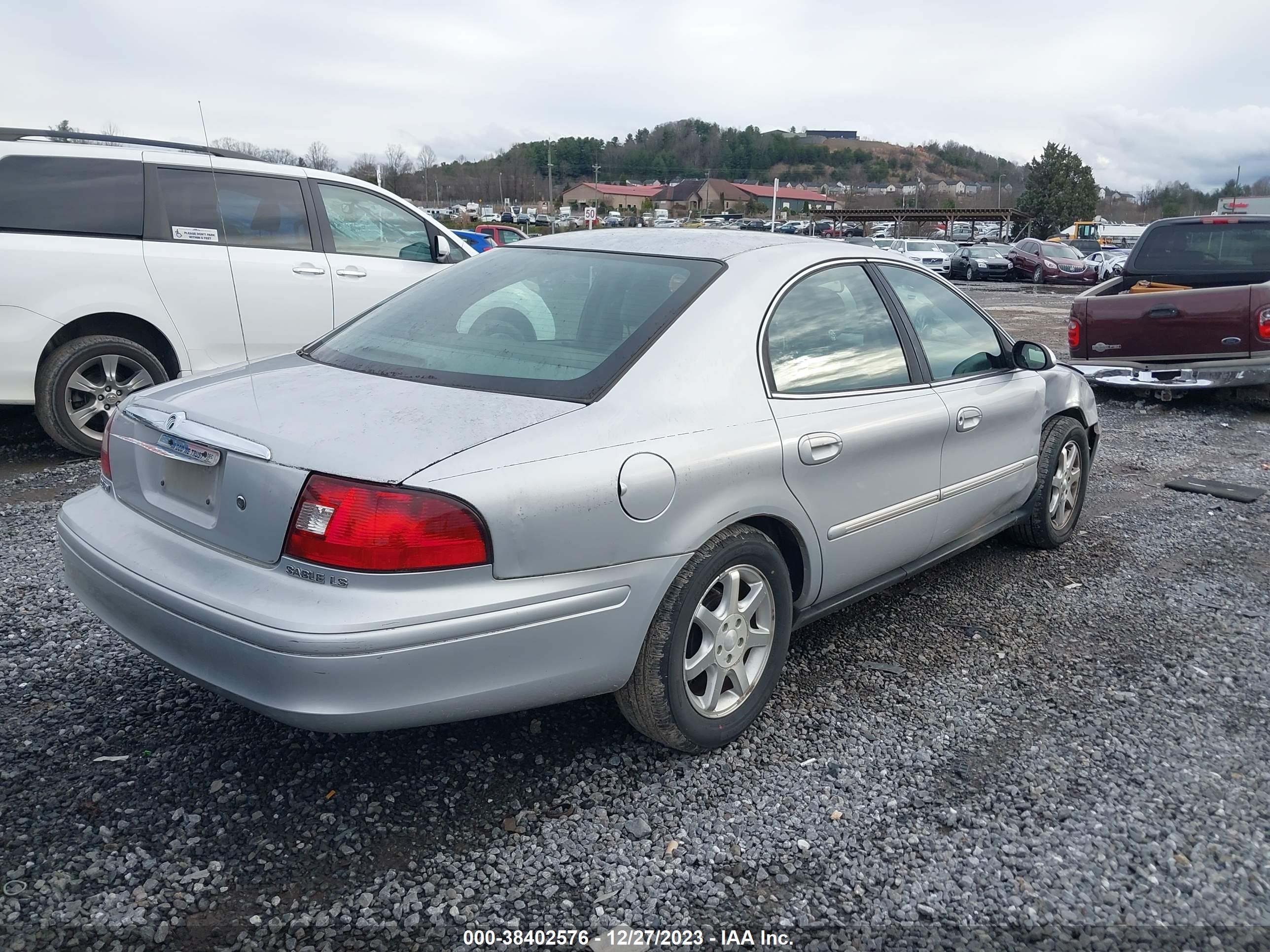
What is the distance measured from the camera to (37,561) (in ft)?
14.4

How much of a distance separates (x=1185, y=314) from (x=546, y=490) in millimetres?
7765

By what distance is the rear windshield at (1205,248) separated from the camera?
28.5 ft

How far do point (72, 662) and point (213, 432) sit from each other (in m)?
1.43

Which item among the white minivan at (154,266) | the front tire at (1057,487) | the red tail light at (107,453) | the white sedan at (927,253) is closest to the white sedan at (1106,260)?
the white sedan at (927,253)

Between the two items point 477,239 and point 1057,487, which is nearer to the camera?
point 1057,487

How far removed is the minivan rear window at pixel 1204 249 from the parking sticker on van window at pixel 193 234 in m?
8.00

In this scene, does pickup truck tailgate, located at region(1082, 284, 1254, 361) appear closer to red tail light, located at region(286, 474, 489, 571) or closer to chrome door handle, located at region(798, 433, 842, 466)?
chrome door handle, located at region(798, 433, 842, 466)

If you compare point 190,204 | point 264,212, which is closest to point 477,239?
point 264,212

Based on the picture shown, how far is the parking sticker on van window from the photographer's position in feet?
20.8

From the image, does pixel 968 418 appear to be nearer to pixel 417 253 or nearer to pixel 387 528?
pixel 387 528

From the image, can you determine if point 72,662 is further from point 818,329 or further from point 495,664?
point 818,329

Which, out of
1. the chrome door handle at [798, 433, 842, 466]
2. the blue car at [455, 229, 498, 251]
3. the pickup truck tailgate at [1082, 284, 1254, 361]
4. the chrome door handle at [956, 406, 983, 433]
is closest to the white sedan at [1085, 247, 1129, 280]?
the blue car at [455, 229, 498, 251]

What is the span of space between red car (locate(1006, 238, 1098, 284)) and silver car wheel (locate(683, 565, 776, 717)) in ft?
106

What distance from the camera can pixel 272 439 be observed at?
2.46 metres
